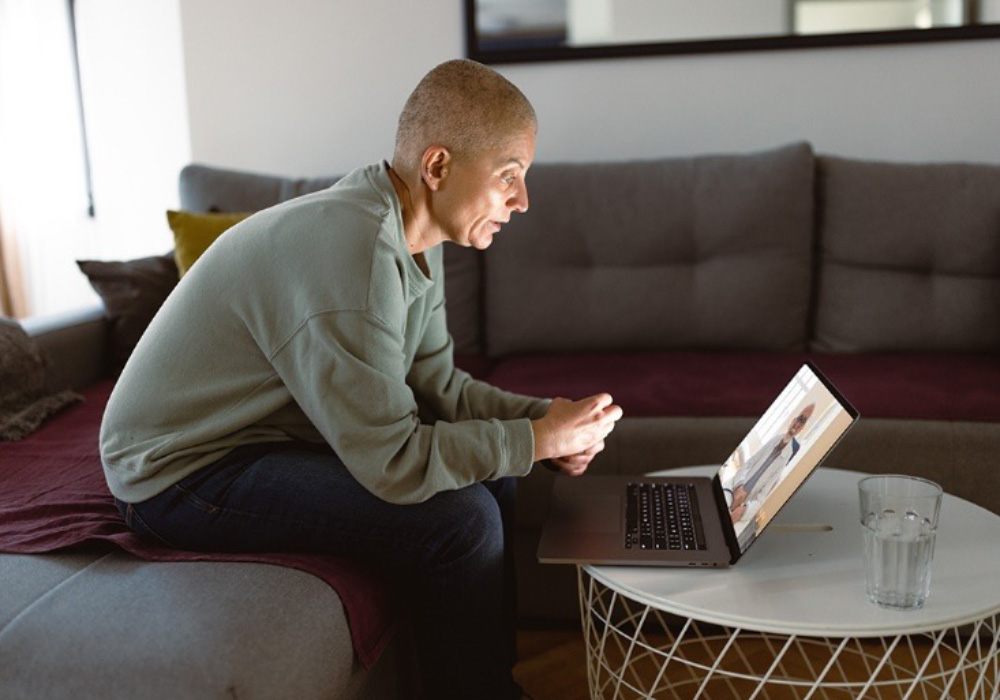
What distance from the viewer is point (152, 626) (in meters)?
1.15

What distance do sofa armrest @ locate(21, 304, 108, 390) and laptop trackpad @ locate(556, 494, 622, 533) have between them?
4.00 feet

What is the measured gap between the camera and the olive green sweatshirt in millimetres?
1284

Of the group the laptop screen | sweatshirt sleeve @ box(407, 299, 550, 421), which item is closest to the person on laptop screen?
the laptop screen

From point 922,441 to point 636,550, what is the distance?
87 cm

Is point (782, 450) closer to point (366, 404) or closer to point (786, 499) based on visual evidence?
point (786, 499)

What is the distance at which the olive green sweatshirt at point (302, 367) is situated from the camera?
4.21 ft

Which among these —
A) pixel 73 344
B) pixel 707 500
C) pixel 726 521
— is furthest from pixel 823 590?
pixel 73 344

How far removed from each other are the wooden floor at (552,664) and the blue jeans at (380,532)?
361 millimetres

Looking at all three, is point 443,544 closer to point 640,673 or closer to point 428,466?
point 428,466

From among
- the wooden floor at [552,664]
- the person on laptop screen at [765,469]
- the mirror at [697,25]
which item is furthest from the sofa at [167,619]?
the mirror at [697,25]

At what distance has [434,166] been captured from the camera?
1.43 metres

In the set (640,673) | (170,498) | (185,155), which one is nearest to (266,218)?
(170,498)

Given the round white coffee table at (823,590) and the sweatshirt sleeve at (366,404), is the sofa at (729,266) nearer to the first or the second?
the round white coffee table at (823,590)

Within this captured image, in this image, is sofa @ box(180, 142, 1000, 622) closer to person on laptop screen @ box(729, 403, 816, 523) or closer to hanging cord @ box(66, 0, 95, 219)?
person on laptop screen @ box(729, 403, 816, 523)
